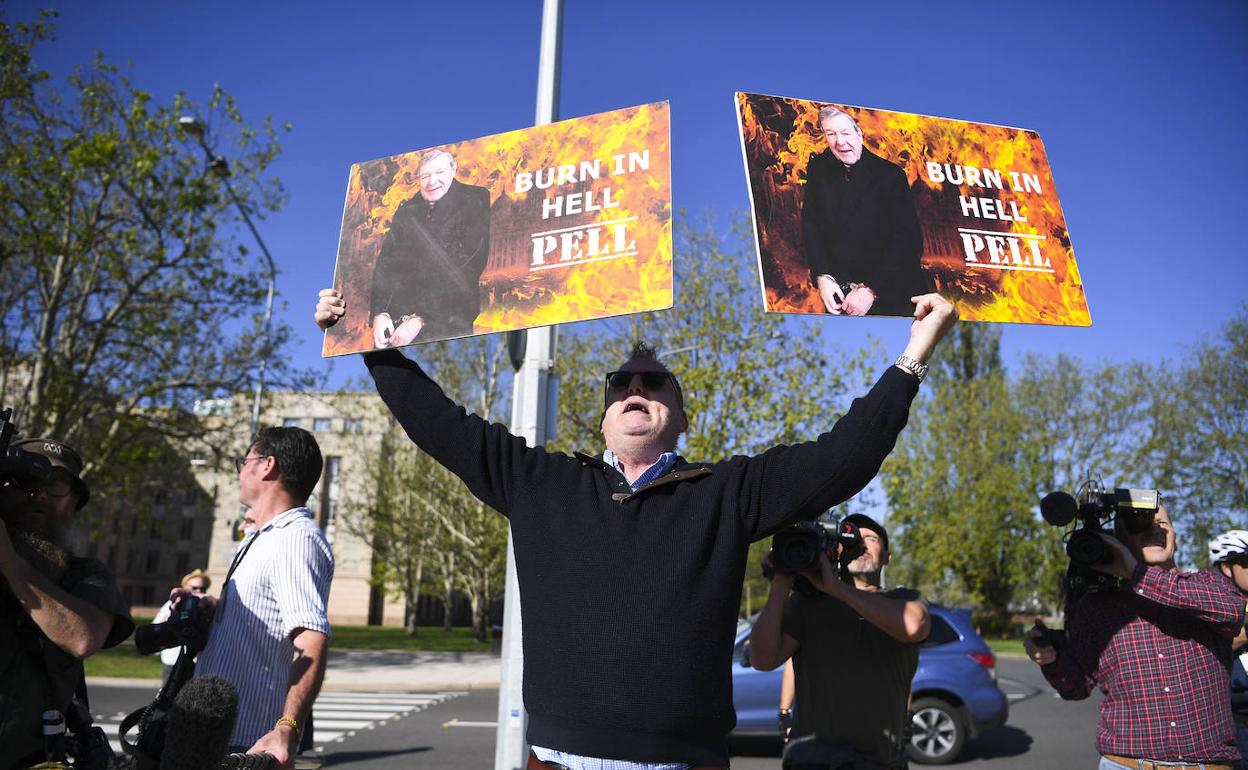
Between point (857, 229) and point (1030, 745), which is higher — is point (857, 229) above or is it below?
above

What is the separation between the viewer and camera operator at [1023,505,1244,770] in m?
3.28

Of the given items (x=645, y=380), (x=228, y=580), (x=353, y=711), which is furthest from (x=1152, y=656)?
(x=353, y=711)

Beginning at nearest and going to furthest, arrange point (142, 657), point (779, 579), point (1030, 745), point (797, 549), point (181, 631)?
point (181, 631) < point (797, 549) < point (779, 579) < point (1030, 745) < point (142, 657)

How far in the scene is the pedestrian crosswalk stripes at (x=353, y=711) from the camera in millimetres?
11437

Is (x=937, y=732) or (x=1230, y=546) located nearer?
(x=1230, y=546)

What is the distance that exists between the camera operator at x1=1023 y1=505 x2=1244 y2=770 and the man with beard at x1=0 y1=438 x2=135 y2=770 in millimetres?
3358

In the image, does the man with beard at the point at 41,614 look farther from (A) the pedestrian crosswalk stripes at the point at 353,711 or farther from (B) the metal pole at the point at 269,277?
(B) the metal pole at the point at 269,277

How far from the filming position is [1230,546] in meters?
4.54

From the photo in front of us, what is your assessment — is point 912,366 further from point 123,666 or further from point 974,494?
point 974,494

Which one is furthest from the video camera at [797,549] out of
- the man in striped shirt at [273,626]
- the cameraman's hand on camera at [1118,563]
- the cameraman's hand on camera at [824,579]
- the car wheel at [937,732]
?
the car wheel at [937,732]

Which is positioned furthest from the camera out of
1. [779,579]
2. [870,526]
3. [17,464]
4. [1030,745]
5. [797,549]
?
[1030,745]

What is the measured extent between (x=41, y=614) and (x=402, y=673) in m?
18.6

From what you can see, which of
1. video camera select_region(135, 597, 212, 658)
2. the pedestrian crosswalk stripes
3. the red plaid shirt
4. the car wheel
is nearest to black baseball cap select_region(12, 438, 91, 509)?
video camera select_region(135, 597, 212, 658)

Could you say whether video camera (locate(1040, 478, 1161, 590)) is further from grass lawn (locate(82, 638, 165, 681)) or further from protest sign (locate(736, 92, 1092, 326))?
grass lawn (locate(82, 638, 165, 681))
